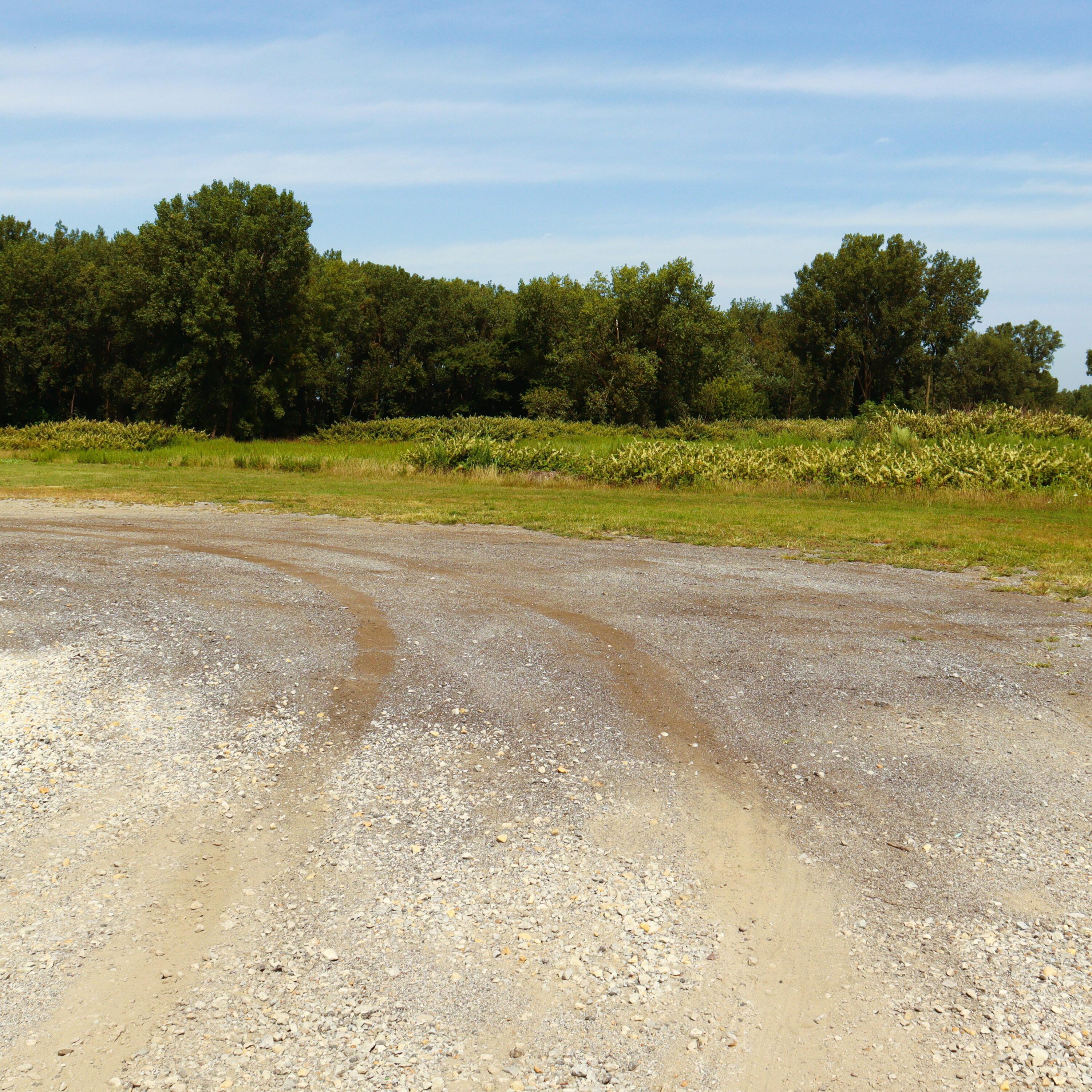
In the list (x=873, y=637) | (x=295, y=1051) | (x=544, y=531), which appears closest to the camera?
(x=295, y=1051)

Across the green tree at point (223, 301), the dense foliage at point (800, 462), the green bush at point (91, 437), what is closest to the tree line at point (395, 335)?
the green tree at point (223, 301)

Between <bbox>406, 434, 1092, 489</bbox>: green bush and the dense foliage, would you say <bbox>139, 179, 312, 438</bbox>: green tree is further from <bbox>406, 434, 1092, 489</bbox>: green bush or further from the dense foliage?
<bbox>406, 434, 1092, 489</bbox>: green bush

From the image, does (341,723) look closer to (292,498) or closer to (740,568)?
(740,568)

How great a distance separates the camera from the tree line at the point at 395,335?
46.1m

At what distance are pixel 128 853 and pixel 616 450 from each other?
77.6 feet

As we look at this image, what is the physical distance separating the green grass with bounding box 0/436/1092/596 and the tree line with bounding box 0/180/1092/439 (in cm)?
2034

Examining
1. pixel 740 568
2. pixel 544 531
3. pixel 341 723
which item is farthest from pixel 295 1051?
pixel 544 531

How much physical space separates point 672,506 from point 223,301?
110 feet

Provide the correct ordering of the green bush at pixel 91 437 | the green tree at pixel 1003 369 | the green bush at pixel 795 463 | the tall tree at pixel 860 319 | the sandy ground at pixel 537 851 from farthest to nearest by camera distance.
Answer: the green tree at pixel 1003 369
the tall tree at pixel 860 319
the green bush at pixel 91 437
the green bush at pixel 795 463
the sandy ground at pixel 537 851

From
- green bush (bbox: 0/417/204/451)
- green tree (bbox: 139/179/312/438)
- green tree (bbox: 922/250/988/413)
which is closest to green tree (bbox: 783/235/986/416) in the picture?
green tree (bbox: 922/250/988/413)

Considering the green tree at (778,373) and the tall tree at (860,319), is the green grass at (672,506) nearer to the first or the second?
the green tree at (778,373)

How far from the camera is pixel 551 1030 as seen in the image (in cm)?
307

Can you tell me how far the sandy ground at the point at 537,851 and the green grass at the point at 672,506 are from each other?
4530 millimetres

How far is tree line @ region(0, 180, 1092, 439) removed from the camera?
46094 mm
